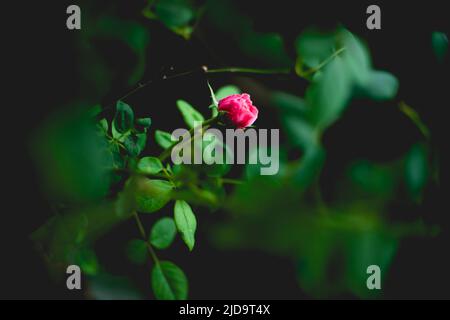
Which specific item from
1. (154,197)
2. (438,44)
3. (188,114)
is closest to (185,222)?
(154,197)

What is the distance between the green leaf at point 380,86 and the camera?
1.57 ft

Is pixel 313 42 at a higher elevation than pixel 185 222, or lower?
higher

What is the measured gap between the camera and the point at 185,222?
26.1 inches

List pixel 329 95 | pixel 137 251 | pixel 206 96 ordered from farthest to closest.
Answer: pixel 206 96 → pixel 137 251 → pixel 329 95

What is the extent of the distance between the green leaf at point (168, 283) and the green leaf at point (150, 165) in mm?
155

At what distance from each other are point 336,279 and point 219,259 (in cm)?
66

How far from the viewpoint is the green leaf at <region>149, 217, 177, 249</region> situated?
0.73m

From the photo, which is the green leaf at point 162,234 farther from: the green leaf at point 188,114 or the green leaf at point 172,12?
the green leaf at point 172,12

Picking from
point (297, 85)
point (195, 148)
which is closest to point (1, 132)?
point (195, 148)

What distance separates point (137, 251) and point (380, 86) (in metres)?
0.44

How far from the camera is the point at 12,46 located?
398mm

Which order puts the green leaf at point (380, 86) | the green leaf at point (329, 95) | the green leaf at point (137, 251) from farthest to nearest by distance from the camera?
1. the green leaf at point (137, 251)
2. the green leaf at point (380, 86)
3. the green leaf at point (329, 95)

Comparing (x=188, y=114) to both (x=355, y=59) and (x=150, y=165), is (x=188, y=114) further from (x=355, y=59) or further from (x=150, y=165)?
(x=355, y=59)

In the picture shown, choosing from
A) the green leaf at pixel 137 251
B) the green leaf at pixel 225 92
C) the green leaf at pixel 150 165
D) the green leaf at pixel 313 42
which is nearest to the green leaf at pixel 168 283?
the green leaf at pixel 137 251
